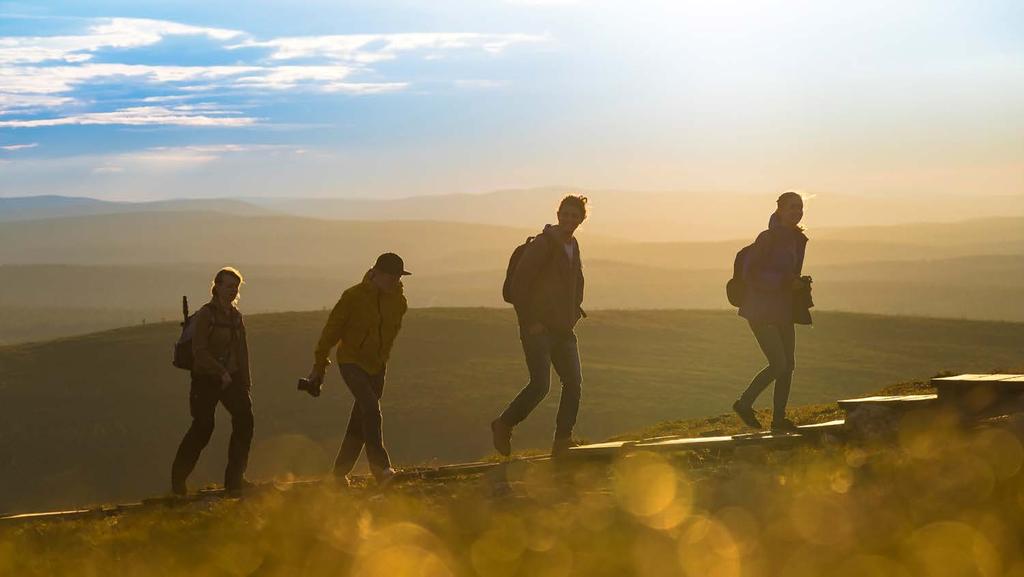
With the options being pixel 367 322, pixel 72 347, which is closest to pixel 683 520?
pixel 367 322

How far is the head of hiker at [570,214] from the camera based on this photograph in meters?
10.5

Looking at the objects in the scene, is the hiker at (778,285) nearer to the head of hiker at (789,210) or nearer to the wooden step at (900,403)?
the head of hiker at (789,210)

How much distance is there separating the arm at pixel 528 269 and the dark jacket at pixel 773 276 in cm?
230

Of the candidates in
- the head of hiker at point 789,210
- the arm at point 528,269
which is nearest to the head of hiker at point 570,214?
the arm at point 528,269

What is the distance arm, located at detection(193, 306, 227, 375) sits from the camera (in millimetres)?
10516

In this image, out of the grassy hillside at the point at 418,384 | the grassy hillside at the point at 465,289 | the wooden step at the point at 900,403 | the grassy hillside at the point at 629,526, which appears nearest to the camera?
the grassy hillside at the point at 629,526

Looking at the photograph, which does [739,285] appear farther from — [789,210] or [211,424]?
[211,424]

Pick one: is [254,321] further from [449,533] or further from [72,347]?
[449,533]

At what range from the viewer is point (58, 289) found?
518 feet

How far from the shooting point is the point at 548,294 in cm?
1068

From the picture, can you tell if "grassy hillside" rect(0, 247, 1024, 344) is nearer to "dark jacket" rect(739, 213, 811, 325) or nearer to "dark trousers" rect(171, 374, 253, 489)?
"dark trousers" rect(171, 374, 253, 489)

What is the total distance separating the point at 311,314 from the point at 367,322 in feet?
120

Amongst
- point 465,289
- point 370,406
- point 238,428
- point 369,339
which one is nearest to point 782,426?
point 370,406

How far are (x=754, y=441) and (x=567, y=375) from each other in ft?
5.54
